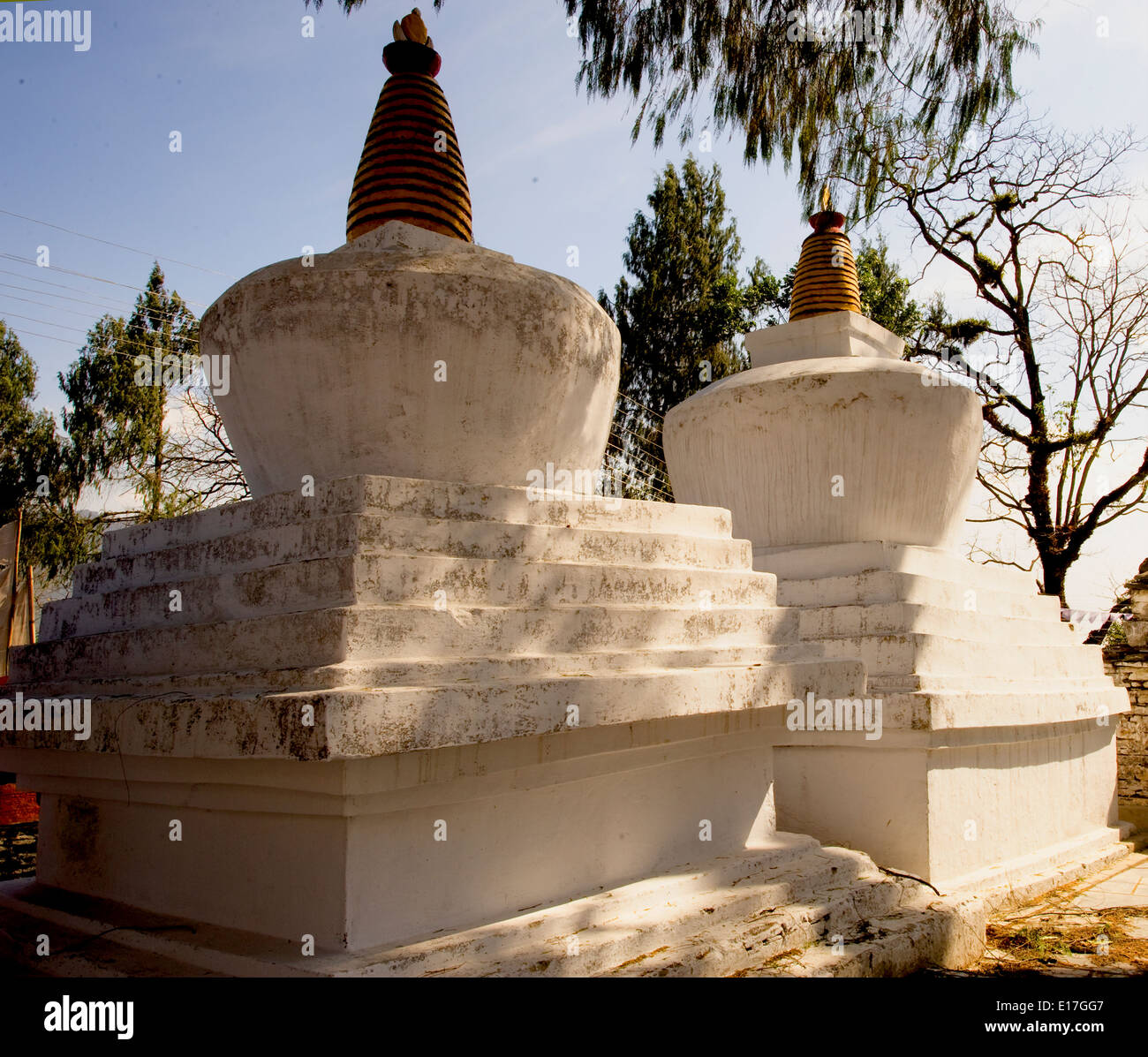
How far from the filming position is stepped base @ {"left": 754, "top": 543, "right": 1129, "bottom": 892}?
505cm

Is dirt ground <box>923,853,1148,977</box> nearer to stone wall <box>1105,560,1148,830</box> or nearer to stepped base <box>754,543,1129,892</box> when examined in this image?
stepped base <box>754,543,1129,892</box>

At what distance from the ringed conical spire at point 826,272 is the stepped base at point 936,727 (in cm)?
230

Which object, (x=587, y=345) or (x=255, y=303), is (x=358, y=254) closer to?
(x=255, y=303)

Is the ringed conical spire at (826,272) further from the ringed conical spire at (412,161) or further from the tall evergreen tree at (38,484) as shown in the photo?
the tall evergreen tree at (38,484)

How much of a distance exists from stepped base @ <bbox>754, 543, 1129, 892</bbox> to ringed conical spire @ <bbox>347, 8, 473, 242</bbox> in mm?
2633

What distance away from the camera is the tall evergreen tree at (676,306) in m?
22.2

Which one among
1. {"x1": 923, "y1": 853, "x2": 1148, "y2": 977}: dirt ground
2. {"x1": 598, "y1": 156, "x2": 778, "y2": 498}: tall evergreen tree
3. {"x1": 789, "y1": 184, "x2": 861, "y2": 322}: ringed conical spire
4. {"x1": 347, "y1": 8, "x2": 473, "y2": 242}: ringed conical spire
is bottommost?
{"x1": 923, "y1": 853, "x2": 1148, "y2": 977}: dirt ground

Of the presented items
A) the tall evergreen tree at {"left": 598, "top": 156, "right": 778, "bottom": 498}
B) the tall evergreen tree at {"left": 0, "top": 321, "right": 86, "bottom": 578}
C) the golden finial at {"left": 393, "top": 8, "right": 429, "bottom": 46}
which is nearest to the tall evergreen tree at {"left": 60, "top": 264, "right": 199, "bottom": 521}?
the tall evergreen tree at {"left": 0, "top": 321, "right": 86, "bottom": 578}

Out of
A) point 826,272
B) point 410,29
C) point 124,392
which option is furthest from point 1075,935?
point 124,392

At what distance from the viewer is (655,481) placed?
1650cm

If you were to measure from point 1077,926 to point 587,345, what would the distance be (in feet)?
12.5

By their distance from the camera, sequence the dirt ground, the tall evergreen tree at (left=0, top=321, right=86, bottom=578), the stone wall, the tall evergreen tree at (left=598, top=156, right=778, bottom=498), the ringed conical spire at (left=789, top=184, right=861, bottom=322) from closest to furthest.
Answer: the dirt ground
the ringed conical spire at (left=789, top=184, right=861, bottom=322)
the stone wall
the tall evergreen tree at (left=0, top=321, right=86, bottom=578)
the tall evergreen tree at (left=598, top=156, right=778, bottom=498)
